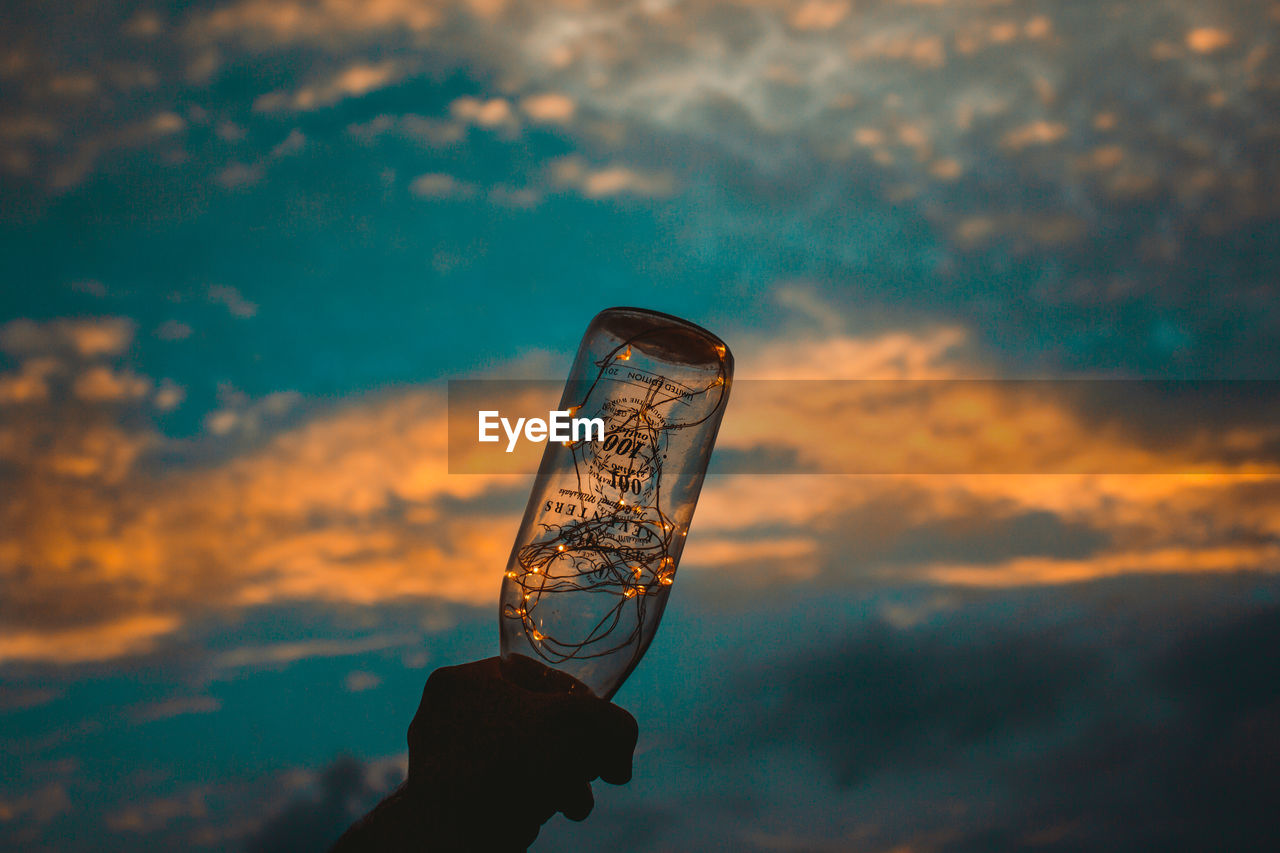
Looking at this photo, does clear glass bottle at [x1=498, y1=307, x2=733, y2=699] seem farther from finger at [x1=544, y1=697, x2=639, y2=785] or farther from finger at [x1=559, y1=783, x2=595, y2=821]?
finger at [x1=559, y1=783, x2=595, y2=821]

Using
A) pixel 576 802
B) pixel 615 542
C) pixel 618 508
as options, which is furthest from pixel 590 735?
pixel 618 508

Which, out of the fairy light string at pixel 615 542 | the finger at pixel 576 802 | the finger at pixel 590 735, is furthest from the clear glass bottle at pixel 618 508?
the finger at pixel 576 802

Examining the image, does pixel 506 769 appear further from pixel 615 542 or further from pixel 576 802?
pixel 615 542

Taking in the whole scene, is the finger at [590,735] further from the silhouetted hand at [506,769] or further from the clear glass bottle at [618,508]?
the clear glass bottle at [618,508]

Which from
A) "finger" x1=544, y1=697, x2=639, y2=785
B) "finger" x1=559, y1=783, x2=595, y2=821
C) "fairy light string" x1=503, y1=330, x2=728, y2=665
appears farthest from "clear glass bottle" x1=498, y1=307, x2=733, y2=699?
"finger" x1=559, y1=783, x2=595, y2=821

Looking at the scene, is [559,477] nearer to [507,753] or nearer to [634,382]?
[634,382]
